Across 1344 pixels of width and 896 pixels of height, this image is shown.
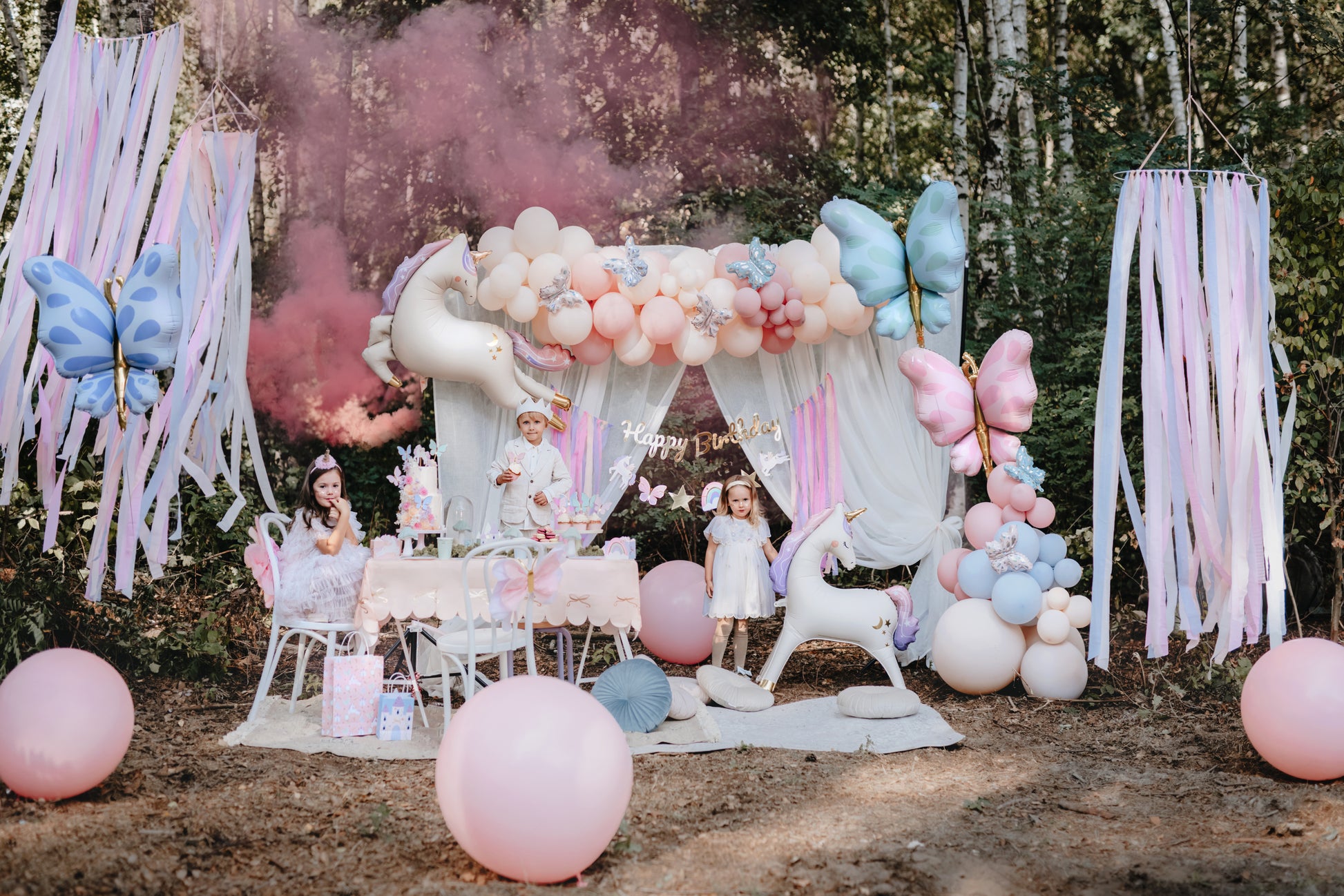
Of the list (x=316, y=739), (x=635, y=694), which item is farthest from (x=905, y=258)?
(x=316, y=739)

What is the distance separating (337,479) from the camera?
4750 millimetres

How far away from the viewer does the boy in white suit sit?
5480 mm

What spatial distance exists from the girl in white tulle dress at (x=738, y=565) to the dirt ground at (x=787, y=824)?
1.19 meters

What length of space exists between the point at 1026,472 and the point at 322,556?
306cm

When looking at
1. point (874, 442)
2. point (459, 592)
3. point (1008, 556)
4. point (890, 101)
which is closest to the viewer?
point (459, 592)

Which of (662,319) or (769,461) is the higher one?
(662,319)

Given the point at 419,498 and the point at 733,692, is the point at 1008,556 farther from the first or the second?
the point at 419,498

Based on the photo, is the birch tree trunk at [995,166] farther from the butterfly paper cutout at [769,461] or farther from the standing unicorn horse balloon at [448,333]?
the standing unicorn horse balloon at [448,333]

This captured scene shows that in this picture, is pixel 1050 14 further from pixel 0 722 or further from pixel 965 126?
pixel 0 722

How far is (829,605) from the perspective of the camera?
527 centimetres

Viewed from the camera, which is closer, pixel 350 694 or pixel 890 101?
pixel 350 694

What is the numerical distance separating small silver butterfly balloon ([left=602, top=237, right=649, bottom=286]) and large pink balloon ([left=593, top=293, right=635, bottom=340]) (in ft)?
0.31

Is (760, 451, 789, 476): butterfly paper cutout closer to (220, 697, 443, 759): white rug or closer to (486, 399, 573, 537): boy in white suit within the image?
(486, 399, 573, 537): boy in white suit

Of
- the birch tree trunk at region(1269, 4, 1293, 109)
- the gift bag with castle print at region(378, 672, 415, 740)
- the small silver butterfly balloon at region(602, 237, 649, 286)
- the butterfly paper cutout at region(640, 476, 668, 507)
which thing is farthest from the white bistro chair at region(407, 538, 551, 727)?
the birch tree trunk at region(1269, 4, 1293, 109)
